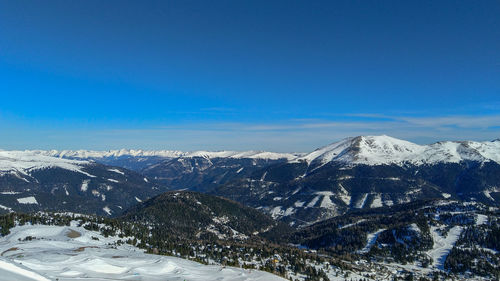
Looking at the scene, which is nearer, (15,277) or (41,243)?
(15,277)

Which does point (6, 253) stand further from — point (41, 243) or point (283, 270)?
point (283, 270)

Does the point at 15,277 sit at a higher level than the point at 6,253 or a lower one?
higher

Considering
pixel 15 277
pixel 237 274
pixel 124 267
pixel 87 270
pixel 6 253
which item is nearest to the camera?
pixel 15 277

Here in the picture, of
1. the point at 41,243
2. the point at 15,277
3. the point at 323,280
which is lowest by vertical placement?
the point at 323,280

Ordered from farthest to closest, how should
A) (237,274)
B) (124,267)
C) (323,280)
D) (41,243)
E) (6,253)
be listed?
(323,280) < (41,243) < (6,253) < (237,274) < (124,267)

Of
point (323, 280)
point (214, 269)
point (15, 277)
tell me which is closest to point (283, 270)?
point (323, 280)

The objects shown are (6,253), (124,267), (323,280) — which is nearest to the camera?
(124,267)

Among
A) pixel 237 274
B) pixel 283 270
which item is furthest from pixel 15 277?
pixel 283 270

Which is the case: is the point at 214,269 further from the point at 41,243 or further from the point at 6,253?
the point at 41,243

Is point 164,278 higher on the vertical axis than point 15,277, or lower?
lower
